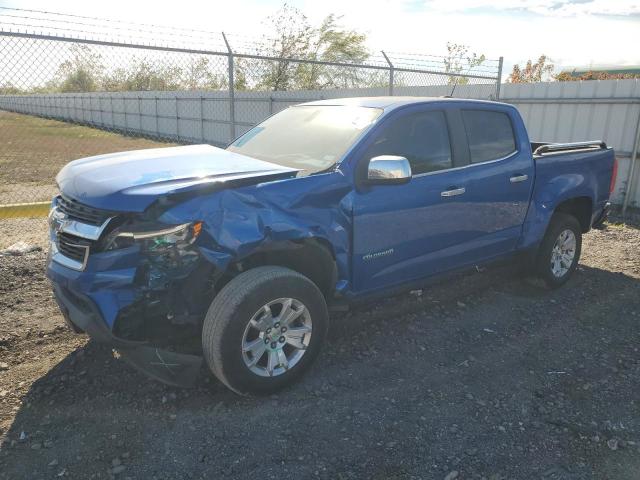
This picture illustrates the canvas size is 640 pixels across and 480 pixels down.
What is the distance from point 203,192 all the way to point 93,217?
62cm

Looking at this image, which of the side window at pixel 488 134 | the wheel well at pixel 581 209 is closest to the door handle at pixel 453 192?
the side window at pixel 488 134

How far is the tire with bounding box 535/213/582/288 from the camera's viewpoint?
5.09 metres

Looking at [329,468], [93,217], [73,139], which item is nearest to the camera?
[329,468]

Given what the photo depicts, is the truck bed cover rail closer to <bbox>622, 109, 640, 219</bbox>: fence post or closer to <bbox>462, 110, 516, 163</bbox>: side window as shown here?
<bbox>462, 110, 516, 163</bbox>: side window

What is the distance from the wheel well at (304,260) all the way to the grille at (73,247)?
31.9 inches

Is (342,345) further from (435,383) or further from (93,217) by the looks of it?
(93,217)

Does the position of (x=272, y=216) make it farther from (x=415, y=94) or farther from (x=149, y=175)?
(x=415, y=94)

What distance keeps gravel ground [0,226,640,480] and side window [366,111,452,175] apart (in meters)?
1.37

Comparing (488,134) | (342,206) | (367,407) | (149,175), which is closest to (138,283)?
(149,175)

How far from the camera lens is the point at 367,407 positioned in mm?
3178

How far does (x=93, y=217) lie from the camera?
9.46 ft

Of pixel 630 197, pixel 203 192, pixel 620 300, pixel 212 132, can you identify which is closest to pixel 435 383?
pixel 203 192

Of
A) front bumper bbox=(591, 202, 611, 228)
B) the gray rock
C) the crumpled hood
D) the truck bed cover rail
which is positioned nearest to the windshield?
the crumpled hood

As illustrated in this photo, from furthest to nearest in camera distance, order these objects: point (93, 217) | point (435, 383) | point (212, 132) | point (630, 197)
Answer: point (212, 132), point (630, 197), point (435, 383), point (93, 217)
